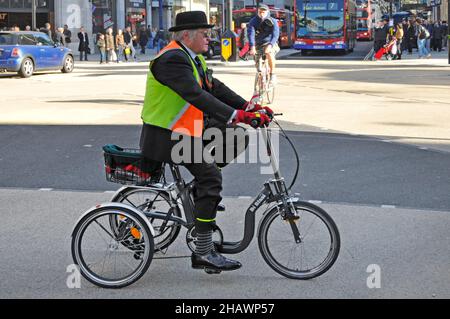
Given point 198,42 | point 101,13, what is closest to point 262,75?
point 198,42

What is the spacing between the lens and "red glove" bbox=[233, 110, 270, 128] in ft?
16.0

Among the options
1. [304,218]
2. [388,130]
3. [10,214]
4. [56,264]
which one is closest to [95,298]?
[56,264]

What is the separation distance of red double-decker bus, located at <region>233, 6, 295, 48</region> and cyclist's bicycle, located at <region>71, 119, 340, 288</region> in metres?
47.4

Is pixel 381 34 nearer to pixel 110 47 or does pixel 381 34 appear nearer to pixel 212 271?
pixel 110 47

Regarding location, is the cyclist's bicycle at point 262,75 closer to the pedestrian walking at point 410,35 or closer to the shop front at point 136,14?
the pedestrian walking at point 410,35

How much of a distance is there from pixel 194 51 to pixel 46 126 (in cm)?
841

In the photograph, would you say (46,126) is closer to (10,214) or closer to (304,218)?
(10,214)

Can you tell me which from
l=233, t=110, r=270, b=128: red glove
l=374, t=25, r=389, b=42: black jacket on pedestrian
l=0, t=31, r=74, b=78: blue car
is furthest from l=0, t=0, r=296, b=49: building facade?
l=233, t=110, r=270, b=128: red glove

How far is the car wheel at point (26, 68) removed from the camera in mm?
26078

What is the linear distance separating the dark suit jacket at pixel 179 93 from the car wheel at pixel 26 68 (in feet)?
71.3

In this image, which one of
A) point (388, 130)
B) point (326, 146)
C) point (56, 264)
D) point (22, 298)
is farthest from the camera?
point (388, 130)

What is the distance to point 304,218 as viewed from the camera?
5.22 meters

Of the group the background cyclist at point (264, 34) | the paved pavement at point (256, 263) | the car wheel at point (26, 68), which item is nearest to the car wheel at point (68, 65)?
the car wheel at point (26, 68)
